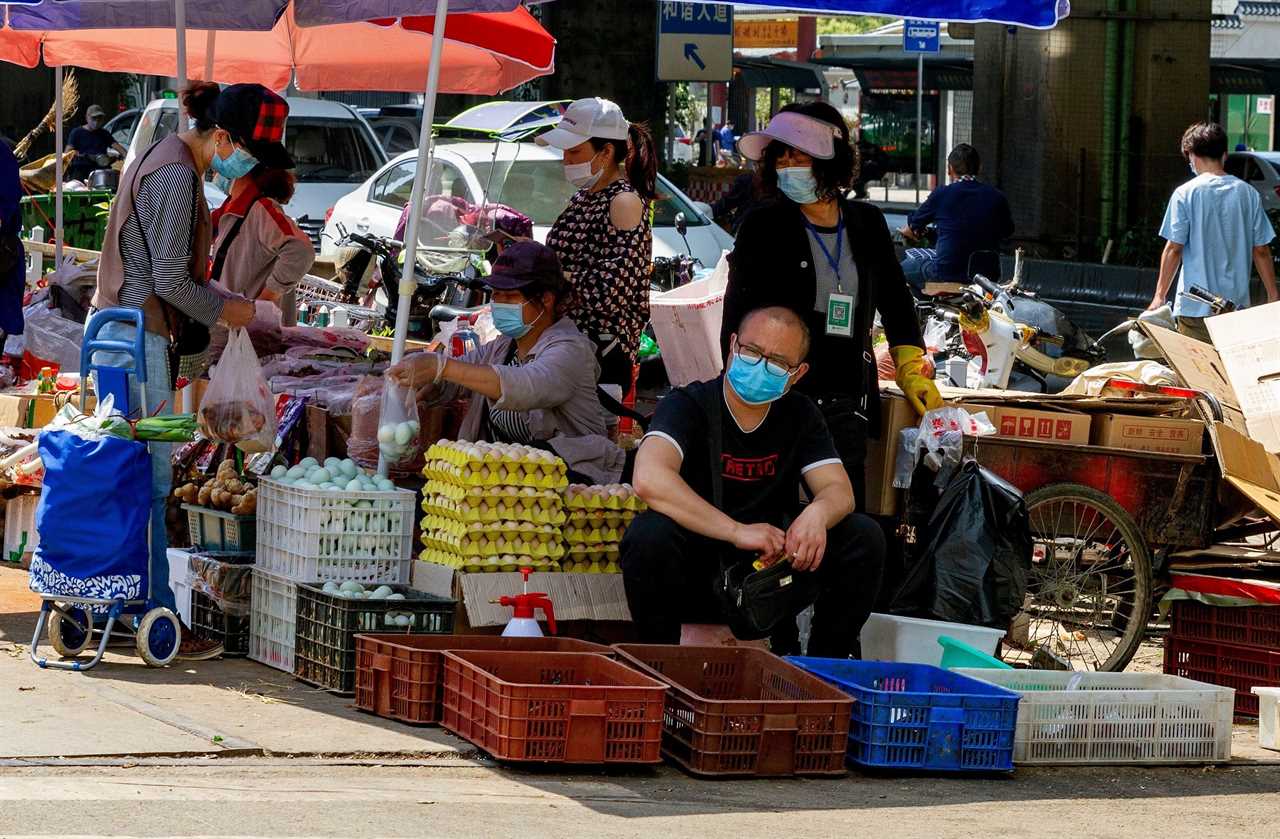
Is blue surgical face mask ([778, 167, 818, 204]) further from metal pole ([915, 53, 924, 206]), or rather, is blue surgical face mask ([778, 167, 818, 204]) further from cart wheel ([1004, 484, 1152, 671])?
metal pole ([915, 53, 924, 206])

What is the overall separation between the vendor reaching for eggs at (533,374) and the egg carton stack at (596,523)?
28 centimetres

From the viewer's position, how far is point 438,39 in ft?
23.2

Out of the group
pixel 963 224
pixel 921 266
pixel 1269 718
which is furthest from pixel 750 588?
pixel 921 266

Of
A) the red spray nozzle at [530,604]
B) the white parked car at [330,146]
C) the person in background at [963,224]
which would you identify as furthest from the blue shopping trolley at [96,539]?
the white parked car at [330,146]

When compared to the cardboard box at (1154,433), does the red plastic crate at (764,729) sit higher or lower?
lower

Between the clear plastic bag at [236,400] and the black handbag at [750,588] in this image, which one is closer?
the black handbag at [750,588]

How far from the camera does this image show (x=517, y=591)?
6.61 metres

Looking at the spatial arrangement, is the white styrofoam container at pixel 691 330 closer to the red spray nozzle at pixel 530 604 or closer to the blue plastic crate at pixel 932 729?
the red spray nozzle at pixel 530 604

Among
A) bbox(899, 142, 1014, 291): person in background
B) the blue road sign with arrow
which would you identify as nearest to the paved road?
bbox(899, 142, 1014, 291): person in background

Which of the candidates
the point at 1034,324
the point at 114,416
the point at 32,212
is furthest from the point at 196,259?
the point at 32,212

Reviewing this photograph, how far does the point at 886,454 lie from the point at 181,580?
2.61m

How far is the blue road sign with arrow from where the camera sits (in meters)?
17.8

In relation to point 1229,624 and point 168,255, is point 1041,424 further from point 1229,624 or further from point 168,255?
point 168,255

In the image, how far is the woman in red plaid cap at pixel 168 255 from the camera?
6883mm
